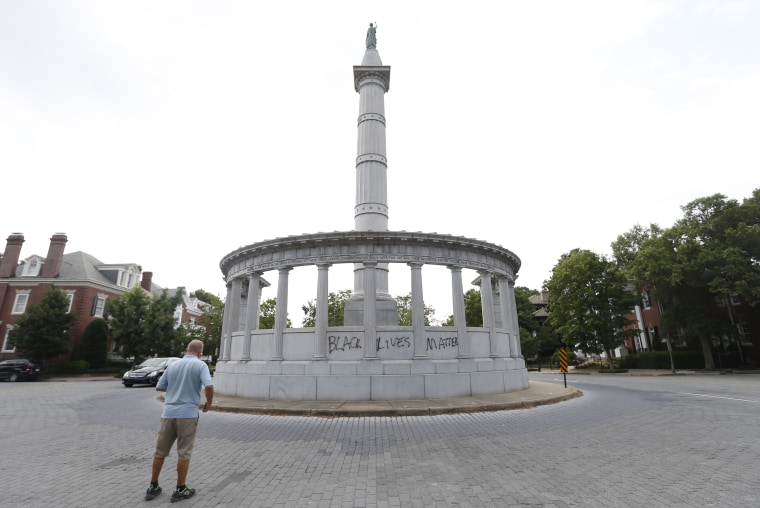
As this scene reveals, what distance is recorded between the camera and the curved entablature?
14711mm

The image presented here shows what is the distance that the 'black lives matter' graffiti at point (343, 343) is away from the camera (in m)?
13.9

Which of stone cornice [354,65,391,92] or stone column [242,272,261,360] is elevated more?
stone cornice [354,65,391,92]

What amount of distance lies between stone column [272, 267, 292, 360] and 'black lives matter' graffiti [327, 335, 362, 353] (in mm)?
1978

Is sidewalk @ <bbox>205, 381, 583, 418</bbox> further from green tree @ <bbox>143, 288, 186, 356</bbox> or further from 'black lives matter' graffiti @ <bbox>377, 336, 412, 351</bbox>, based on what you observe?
green tree @ <bbox>143, 288, 186, 356</bbox>

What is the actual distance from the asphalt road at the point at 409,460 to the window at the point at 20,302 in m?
35.6

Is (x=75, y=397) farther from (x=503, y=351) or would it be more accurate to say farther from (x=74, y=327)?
(x=74, y=327)

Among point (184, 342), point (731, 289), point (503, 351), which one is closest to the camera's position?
point (503, 351)

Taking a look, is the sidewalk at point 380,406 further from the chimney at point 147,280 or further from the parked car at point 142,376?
the chimney at point 147,280

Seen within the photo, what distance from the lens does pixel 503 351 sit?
1644 cm

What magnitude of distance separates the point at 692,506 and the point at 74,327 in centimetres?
4663

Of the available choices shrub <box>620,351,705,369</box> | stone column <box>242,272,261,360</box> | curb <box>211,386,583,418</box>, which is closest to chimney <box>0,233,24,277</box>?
stone column <box>242,272,261,360</box>

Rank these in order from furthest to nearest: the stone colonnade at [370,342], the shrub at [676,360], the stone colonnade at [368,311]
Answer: the shrub at [676,360]
the stone colonnade at [368,311]
the stone colonnade at [370,342]

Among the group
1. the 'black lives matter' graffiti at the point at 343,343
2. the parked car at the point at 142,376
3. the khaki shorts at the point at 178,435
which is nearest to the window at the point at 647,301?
the 'black lives matter' graffiti at the point at 343,343

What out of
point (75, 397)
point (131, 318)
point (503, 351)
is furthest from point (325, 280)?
point (131, 318)
